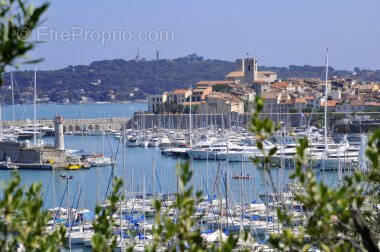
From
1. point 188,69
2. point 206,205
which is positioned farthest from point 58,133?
point 188,69

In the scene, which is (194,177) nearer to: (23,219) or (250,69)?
(23,219)

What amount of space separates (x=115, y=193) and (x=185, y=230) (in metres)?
0.64

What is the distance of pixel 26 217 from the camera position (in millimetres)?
3371

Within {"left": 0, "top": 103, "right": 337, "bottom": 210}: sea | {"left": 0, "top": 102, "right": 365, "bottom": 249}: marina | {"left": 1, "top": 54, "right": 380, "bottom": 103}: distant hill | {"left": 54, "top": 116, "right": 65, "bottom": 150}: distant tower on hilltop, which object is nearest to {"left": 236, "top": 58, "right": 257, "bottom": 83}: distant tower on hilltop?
{"left": 0, "top": 102, "right": 365, "bottom": 249}: marina

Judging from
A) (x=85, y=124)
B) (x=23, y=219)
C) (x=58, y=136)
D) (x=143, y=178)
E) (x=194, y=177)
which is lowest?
(x=85, y=124)

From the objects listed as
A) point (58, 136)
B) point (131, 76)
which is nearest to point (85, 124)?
point (58, 136)

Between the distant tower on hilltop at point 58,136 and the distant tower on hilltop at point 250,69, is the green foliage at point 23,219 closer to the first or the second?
the distant tower on hilltop at point 58,136

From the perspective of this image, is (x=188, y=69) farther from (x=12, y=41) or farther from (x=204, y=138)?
(x=12, y=41)

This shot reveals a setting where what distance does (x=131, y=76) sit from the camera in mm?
154875

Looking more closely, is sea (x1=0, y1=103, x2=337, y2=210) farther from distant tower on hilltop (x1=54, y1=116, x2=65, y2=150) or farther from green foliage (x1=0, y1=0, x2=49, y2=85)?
green foliage (x1=0, y1=0, x2=49, y2=85)

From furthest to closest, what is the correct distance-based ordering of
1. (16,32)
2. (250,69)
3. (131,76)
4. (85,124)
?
(131,76), (250,69), (85,124), (16,32)

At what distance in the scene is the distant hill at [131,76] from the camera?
144 m

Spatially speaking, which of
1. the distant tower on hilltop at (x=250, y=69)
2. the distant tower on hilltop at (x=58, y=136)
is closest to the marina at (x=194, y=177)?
the distant tower on hilltop at (x=58, y=136)

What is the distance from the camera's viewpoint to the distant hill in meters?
144
